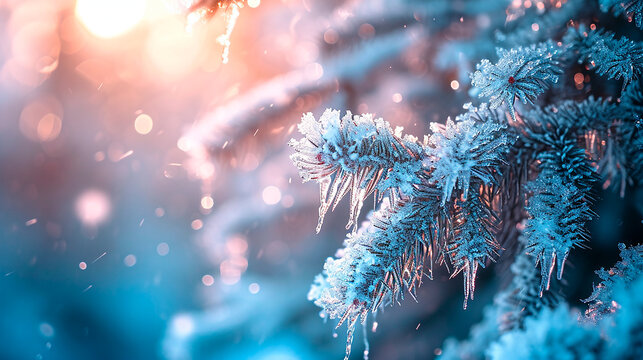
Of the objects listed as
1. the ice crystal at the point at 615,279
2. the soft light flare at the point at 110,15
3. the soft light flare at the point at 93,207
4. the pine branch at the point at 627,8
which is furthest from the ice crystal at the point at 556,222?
the soft light flare at the point at 93,207

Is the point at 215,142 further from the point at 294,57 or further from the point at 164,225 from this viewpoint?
the point at 164,225

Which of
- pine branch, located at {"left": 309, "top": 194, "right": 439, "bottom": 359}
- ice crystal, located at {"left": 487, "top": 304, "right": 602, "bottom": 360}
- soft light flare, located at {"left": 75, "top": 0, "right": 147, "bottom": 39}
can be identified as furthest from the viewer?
soft light flare, located at {"left": 75, "top": 0, "right": 147, "bottom": 39}

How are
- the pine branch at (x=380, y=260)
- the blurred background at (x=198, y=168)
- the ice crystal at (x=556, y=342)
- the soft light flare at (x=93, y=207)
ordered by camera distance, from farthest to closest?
the soft light flare at (x=93, y=207)
the blurred background at (x=198, y=168)
the pine branch at (x=380, y=260)
the ice crystal at (x=556, y=342)

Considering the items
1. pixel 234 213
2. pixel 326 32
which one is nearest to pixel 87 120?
pixel 234 213

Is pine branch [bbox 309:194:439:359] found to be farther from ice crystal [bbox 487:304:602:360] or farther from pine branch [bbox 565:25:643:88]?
pine branch [bbox 565:25:643:88]

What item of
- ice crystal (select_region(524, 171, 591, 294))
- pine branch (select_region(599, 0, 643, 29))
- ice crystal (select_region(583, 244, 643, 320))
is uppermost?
pine branch (select_region(599, 0, 643, 29))

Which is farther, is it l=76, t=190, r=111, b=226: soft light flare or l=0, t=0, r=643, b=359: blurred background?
l=76, t=190, r=111, b=226: soft light flare

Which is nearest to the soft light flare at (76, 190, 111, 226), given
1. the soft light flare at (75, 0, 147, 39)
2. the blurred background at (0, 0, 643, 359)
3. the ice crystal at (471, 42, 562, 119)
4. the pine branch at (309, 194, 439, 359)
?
the blurred background at (0, 0, 643, 359)

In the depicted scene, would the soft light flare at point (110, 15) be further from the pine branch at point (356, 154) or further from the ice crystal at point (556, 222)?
the ice crystal at point (556, 222)
